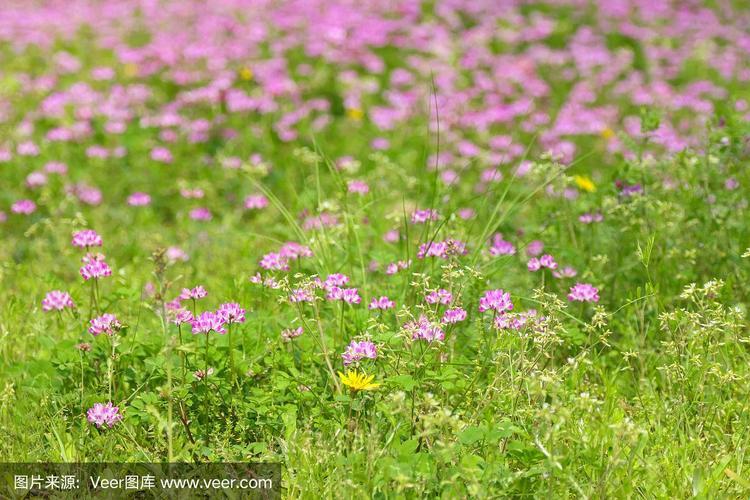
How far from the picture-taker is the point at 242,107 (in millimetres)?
6621

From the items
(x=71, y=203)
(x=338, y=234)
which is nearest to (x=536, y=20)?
(x=71, y=203)

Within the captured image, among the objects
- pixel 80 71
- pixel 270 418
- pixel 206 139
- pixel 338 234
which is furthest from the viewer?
pixel 80 71

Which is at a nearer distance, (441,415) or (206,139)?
(441,415)

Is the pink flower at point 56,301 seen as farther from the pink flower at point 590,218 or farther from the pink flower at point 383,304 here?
the pink flower at point 590,218

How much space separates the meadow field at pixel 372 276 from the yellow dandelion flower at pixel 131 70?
5 cm

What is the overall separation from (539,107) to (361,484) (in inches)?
224

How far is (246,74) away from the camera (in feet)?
23.8

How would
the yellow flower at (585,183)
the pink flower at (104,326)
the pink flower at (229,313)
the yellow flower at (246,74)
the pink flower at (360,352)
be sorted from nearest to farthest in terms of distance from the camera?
the pink flower at (360,352), the pink flower at (229,313), the pink flower at (104,326), the yellow flower at (585,183), the yellow flower at (246,74)

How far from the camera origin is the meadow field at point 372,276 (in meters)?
2.65

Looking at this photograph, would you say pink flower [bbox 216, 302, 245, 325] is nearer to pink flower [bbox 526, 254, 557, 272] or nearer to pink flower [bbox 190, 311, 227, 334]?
pink flower [bbox 190, 311, 227, 334]

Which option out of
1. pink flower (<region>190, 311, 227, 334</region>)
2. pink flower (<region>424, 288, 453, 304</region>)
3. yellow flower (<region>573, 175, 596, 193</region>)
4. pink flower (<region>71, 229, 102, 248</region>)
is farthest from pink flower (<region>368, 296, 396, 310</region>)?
yellow flower (<region>573, 175, 596, 193</region>)

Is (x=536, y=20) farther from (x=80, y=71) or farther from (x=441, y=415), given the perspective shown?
(x=441, y=415)

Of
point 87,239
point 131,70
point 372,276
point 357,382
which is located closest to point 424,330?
point 357,382

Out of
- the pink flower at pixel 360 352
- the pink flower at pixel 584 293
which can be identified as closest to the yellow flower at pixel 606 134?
the pink flower at pixel 584 293
